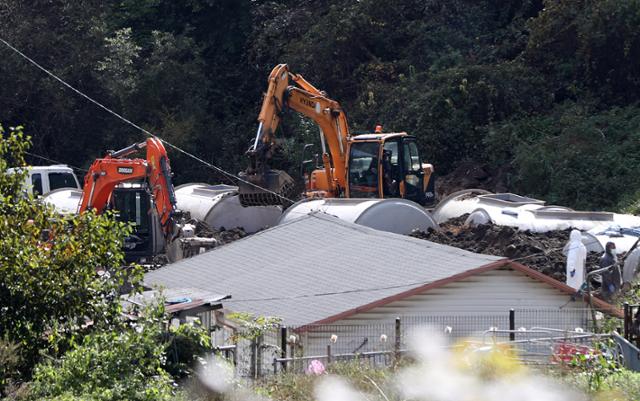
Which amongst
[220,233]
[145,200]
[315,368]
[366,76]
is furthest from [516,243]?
[366,76]

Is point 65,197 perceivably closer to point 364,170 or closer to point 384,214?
point 364,170

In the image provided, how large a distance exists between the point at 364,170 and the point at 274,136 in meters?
2.54

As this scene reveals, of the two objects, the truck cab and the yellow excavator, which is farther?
the truck cab

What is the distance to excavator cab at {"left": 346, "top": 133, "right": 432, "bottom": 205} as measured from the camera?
29391mm

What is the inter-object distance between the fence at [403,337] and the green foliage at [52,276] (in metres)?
1.89

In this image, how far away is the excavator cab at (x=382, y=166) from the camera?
29.4m

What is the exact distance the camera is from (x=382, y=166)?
96.5 feet

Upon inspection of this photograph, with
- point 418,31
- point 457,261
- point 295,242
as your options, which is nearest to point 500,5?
point 418,31

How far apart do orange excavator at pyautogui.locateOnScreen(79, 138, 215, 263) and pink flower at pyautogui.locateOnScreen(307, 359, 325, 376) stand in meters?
11.8

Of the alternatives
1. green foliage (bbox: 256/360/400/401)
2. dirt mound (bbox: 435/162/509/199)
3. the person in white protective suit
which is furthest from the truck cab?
green foliage (bbox: 256/360/400/401)

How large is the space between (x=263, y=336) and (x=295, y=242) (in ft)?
20.1

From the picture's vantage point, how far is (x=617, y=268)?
2038 cm

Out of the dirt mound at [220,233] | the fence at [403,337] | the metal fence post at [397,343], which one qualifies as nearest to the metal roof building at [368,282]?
the fence at [403,337]

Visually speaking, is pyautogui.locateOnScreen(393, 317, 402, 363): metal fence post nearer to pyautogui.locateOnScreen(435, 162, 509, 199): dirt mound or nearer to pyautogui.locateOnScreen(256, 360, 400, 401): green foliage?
pyautogui.locateOnScreen(256, 360, 400, 401): green foliage
